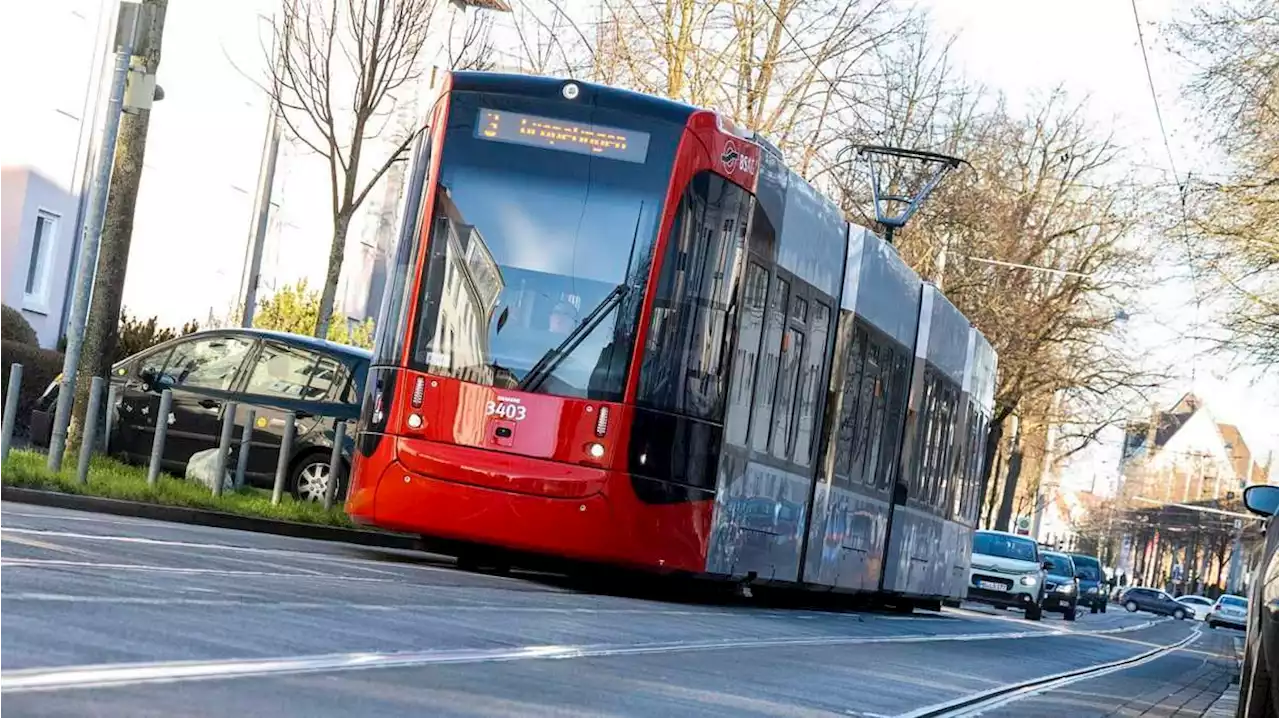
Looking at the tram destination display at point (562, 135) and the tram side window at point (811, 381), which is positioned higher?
the tram destination display at point (562, 135)

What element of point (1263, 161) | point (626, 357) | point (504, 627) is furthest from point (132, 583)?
point (1263, 161)

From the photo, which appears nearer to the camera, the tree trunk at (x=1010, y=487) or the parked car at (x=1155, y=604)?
the tree trunk at (x=1010, y=487)

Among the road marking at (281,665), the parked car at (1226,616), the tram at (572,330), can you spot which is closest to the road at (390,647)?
the road marking at (281,665)

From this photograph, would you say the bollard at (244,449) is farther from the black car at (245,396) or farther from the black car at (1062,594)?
the black car at (1062,594)

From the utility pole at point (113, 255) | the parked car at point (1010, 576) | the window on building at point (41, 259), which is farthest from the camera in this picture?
the parked car at point (1010, 576)

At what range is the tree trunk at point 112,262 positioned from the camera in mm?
18641

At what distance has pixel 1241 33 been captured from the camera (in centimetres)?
3045

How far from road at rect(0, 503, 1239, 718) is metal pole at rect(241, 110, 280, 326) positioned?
2254 cm

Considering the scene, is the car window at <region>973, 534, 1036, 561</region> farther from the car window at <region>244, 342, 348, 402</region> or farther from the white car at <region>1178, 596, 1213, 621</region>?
the white car at <region>1178, 596, 1213, 621</region>

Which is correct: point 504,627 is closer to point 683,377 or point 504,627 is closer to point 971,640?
point 683,377

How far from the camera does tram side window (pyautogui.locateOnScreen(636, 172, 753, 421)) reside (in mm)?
14781

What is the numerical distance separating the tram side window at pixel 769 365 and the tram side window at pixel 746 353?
0.18m

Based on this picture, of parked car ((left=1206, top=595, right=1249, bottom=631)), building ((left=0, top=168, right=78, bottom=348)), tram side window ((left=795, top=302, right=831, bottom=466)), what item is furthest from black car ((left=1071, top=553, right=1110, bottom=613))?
tram side window ((left=795, top=302, right=831, bottom=466))

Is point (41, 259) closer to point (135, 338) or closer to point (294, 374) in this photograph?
point (135, 338)
